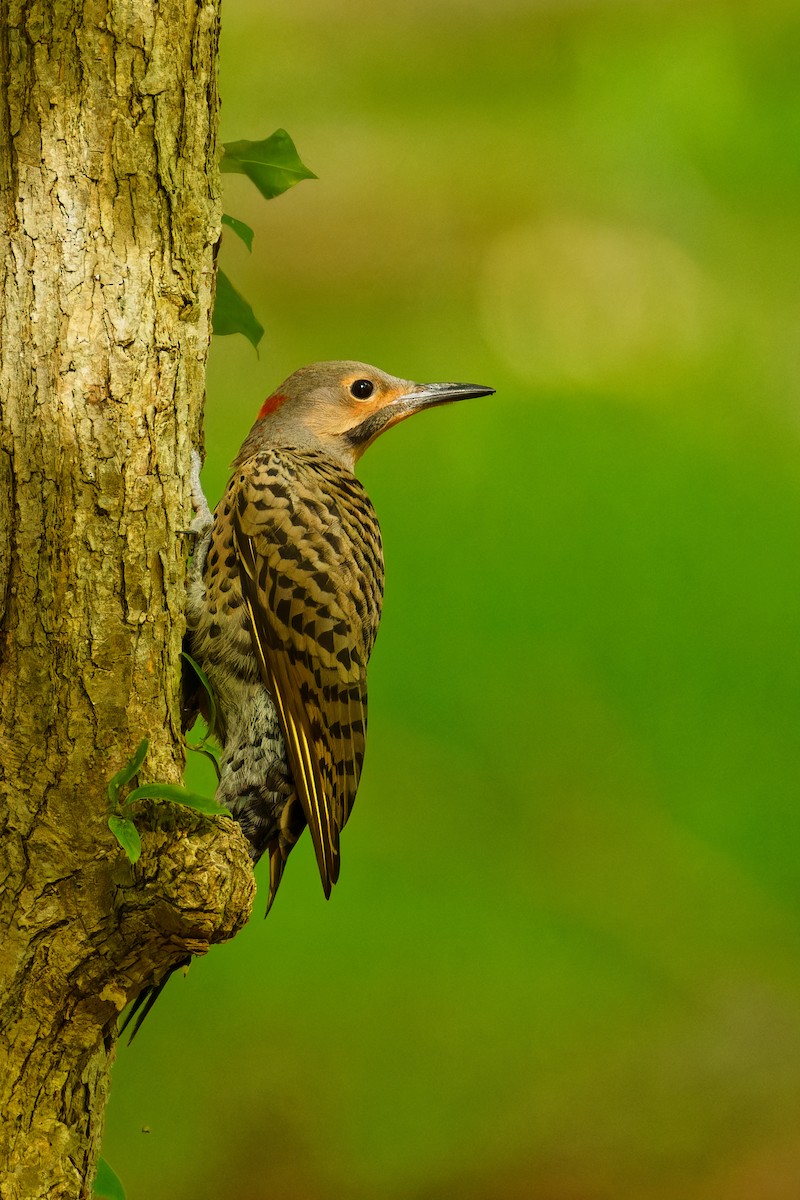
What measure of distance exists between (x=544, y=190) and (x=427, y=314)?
52 centimetres

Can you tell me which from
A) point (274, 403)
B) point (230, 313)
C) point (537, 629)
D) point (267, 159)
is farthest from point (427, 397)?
point (537, 629)

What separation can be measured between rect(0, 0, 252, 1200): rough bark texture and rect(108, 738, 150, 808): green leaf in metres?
0.04

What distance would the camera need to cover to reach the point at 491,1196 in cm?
322

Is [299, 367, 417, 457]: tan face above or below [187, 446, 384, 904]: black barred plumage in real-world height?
above

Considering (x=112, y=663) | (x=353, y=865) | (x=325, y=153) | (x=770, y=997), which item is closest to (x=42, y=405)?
(x=112, y=663)

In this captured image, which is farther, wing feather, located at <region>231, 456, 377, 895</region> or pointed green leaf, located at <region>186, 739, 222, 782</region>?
wing feather, located at <region>231, 456, 377, 895</region>

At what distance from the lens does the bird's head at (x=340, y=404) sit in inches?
102

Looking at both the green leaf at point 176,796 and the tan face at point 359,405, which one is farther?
the tan face at point 359,405

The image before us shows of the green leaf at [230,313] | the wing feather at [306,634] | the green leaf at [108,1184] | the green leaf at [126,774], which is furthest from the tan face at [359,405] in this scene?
the green leaf at [108,1184]

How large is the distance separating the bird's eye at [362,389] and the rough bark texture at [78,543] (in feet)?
2.99

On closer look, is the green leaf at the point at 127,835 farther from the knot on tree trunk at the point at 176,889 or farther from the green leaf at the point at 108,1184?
the green leaf at the point at 108,1184

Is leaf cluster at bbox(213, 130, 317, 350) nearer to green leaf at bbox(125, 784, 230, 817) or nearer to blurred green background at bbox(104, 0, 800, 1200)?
green leaf at bbox(125, 784, 230, 817)

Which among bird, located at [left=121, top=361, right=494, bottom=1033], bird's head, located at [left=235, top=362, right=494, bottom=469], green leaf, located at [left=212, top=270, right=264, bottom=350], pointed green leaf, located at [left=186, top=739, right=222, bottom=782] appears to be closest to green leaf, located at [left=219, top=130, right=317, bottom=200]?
green leaf, located at [left=212, top=270, right=264, bottom=350]

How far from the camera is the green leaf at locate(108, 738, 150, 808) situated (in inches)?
63.0
